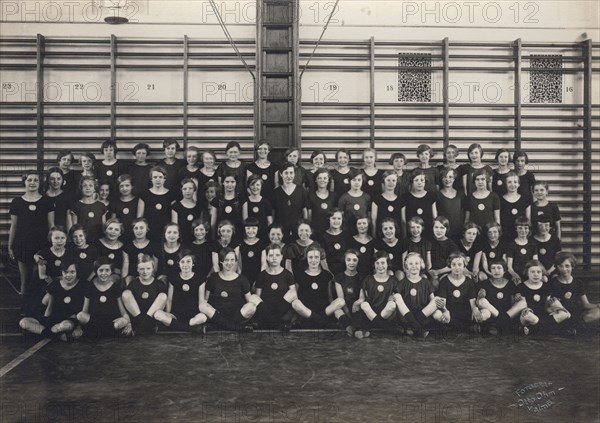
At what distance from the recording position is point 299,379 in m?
3.30

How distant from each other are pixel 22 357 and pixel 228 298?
1.42 metres

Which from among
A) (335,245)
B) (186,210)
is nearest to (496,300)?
(335,245)

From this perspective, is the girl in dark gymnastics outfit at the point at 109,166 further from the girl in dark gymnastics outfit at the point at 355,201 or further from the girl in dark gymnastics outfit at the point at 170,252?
the girl in dark gymnastics outfit at the point at 355,201

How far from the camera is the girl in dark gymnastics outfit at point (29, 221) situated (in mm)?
5031

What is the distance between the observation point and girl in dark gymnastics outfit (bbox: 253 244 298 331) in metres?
4.50

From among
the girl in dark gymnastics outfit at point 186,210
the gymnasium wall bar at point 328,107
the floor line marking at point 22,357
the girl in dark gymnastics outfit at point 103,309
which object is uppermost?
the gymnasium wall bar at point 328,107

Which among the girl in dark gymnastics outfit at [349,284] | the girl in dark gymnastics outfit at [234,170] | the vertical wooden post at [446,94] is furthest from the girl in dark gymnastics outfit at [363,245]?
the vertical wooden post at [446,94]

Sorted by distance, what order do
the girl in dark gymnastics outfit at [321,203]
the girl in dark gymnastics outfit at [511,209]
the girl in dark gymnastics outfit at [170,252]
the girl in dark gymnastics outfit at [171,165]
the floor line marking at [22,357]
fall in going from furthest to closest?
the girl in dark gymnastics outfit at [171,165]
the girl in dark gymnastics outfit at [511,209]
the girl in dark gymnastics outfit at [321,203]
the girl in dark gymnastics outfit at [170,252]
the floor line marking at [22,357]

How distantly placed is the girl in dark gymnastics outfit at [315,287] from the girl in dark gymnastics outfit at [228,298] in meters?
0.37

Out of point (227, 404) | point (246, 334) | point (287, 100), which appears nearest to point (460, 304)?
point (246, 334)

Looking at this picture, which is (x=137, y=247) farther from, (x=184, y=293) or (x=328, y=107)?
(x=328, y=107)

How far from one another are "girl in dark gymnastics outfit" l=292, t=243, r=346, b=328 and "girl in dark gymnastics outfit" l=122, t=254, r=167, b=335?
1.05m

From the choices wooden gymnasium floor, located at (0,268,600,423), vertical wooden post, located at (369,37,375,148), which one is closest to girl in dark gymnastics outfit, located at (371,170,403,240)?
wooden gymnasium floor, located at (0,268,600,423)

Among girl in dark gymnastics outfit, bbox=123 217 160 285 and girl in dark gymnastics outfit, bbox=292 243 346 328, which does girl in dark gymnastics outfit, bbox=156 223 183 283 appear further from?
girl in dark gymnastics outfit, bbox=292 243 346 328
